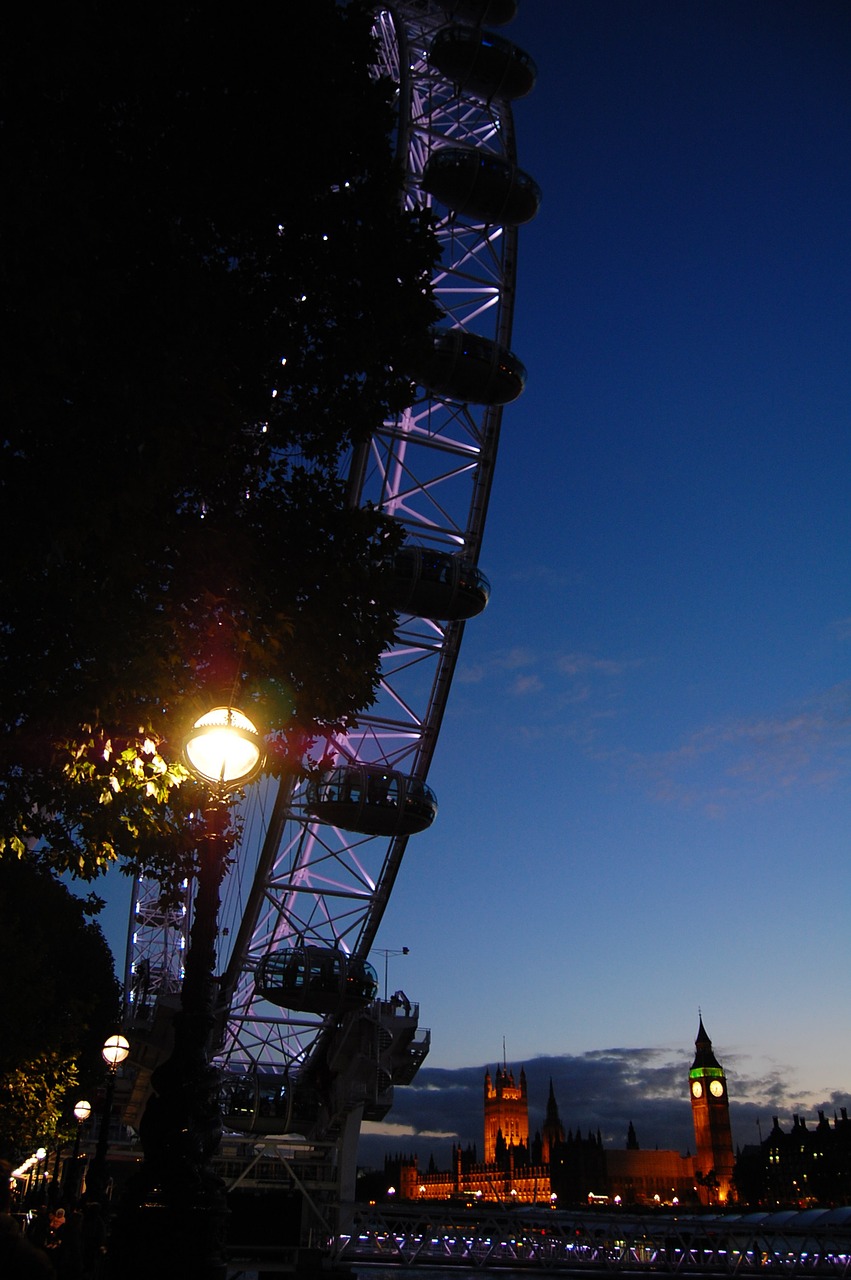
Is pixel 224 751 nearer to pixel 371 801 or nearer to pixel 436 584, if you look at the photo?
pixel 436 584

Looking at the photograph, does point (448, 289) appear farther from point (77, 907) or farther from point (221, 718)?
point (221, 718)

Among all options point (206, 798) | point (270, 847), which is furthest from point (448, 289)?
point (206, 798)

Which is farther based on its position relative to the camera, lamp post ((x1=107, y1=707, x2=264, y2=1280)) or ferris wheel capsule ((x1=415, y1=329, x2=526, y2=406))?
ferris wheel capsule ((x1=415, y1=329, x2=526, y2=406))

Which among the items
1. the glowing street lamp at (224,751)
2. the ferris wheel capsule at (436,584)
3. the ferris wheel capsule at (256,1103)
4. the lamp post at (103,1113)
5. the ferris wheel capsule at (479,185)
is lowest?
the ferris wheel capsule at (256,1103)

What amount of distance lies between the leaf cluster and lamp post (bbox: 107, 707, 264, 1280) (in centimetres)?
160

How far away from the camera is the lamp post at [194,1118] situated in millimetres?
6895

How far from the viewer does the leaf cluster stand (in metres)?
8.95

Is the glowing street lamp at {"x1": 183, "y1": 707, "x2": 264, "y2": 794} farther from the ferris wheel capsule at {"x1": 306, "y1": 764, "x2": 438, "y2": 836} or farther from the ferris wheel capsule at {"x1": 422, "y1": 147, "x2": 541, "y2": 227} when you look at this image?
the ferris wheel capsule at {"x1": 422, "y1": 147, "x2": 541, "y2": 227}

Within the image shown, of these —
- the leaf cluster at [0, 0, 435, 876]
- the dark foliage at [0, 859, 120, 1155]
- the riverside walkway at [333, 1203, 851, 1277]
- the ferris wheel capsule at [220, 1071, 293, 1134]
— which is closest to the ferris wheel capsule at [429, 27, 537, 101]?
the leaf cluster at [0, 0, 435, 876]

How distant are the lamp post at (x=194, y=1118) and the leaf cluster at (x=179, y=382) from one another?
1595mm

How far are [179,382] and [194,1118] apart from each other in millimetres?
6140

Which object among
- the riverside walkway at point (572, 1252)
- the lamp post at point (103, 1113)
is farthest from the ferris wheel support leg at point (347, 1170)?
the lamp post at point (103, 1113)

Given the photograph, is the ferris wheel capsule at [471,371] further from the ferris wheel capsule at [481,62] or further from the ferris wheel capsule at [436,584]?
the ferris wheel capsule at [481,62]

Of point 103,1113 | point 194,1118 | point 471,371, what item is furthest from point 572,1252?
point 194,1118
